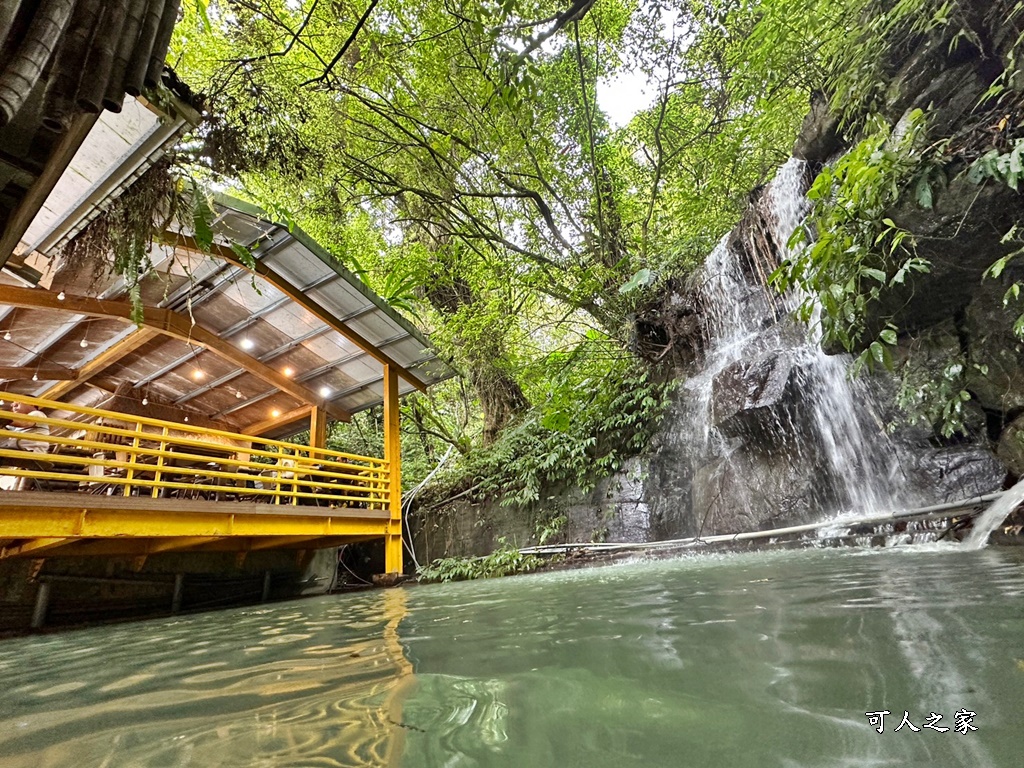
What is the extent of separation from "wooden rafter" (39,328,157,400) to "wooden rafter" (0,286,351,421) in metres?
0.34

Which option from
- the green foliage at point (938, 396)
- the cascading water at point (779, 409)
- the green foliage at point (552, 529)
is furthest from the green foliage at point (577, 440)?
the green foliage at point (938, 396)

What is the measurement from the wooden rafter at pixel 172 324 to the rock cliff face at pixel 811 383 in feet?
13.9

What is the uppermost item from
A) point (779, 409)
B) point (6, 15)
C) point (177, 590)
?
point (6, 15)

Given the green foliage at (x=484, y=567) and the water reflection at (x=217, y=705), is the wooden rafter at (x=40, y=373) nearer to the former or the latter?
the green foliage at (x=484, y=567)

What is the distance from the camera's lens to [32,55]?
179 centimetres

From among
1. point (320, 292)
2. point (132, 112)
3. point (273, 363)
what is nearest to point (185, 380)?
point (273, 363)

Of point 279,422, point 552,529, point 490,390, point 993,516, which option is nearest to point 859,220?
point 993,516

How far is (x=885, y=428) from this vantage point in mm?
5699

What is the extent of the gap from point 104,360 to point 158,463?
3.26 metres

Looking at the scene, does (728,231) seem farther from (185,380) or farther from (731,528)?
(185,380)

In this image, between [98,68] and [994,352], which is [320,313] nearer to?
[98,68]

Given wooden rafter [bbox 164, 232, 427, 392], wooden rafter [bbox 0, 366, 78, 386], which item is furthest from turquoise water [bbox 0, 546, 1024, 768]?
wooden rafter [bbox 0, 366, 78, 386]

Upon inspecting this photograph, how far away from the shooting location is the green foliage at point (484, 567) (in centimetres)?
829

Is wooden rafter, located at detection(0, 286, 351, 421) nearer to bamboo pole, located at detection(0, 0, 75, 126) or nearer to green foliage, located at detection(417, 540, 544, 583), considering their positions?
green foliage, located at detection(417, 540, 544, 583)
